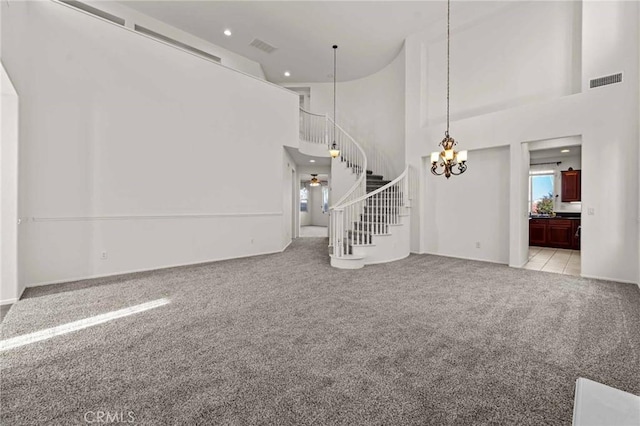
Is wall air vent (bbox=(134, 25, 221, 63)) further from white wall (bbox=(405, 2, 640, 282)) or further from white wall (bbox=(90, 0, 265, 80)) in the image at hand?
white wall (bbox=(405, 2, 640, 282))

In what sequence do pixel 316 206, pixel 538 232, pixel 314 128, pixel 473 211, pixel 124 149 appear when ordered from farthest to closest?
pixel 316 206 < pixel 314 128 < pixel 538 232 < pixel 473 211 < pixel 124 149

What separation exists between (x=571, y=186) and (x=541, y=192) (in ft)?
2.52

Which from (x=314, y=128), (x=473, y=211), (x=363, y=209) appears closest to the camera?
(x=363, y=209)

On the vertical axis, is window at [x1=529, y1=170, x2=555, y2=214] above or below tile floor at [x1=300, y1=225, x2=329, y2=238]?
above

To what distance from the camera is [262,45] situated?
736 cm

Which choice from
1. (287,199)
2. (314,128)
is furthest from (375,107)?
(287,199)

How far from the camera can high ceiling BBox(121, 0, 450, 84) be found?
5.83 metres

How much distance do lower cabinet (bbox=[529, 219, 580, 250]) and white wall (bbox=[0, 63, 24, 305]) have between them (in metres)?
11.2

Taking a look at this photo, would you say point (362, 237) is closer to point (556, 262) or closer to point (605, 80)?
point (556, 262)

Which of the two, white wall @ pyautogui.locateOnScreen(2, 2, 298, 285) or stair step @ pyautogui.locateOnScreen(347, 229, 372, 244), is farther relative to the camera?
stair step @ pyautogui.locateOnScreen(347, 229, 372, 244)

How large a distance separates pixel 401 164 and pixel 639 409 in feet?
24.2

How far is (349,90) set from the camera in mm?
9258

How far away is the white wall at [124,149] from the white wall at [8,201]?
0.47 meters

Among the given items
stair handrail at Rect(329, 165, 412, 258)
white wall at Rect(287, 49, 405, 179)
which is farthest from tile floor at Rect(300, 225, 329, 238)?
stair handrail at Rect(329, 165, 412, 258)
